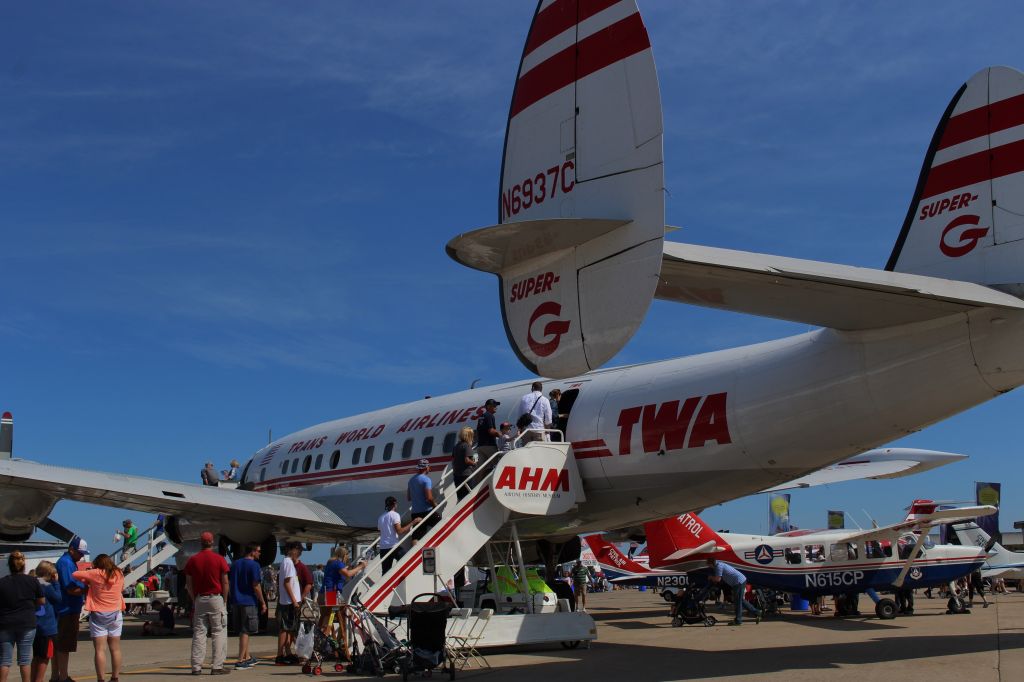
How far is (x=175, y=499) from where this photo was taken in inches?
607

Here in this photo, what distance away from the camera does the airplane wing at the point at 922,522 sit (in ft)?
57.2

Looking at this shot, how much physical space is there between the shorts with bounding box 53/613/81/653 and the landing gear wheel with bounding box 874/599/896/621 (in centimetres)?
1428

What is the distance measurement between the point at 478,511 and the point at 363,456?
268 inches

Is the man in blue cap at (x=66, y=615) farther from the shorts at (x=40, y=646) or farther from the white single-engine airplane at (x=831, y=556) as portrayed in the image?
the white single-engine airplane at (x=831, y=556)

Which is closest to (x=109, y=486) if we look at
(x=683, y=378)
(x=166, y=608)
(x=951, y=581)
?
(x=166, y=608)

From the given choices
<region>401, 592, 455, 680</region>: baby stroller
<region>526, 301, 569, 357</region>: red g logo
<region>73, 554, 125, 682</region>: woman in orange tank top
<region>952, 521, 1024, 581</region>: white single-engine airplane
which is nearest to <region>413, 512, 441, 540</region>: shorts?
<region>401, 592, 455, 680</region>: baby stroller

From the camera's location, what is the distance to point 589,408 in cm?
1302

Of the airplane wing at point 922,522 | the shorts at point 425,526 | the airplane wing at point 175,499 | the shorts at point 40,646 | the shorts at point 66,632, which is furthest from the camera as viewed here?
the airplane wing at point 922,522

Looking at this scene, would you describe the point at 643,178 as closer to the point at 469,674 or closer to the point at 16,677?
the point at 469,674

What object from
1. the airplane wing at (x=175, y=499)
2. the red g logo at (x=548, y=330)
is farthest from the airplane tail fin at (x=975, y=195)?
the airplane wing at (x=175, y=499)

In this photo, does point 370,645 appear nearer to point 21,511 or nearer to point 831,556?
point 21,511

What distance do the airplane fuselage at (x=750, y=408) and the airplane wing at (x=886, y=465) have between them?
3.87 meters

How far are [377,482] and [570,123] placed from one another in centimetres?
998

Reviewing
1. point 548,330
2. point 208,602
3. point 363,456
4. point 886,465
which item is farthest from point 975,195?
point 363,456
